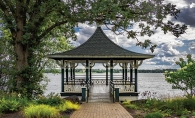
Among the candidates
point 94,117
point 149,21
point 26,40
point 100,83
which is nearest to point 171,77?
point 149,21

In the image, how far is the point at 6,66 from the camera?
2533 centimetres

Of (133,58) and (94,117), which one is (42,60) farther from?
(94,117)

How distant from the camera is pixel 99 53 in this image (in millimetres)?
21078

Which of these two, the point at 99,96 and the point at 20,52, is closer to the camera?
the point at 20,52

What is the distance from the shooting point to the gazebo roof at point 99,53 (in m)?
20.8

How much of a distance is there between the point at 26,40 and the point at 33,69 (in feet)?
6.63

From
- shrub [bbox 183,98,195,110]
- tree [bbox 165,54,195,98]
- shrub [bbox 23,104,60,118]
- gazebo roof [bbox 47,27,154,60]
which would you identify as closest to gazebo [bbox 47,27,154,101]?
gazebo roof [bbox 47,27,154,60]

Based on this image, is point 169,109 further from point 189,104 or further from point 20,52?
point 20,52

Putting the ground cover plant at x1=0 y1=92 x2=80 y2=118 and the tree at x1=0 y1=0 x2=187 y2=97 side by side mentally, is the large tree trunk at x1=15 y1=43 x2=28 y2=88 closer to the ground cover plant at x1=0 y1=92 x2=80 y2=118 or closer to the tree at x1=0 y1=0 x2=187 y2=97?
the tree at x1=0 y1=0 x2=187 y2=97

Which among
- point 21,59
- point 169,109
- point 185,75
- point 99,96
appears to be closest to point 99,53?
point 99,96

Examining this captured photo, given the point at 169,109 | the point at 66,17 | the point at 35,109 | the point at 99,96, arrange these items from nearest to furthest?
the point at 35,109 < the point at 169,109 < the point at 66,17 < the point at 99,96

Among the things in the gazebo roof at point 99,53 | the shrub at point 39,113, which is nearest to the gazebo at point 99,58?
the gazebo roof at point 99,53

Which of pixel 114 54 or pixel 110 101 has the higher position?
pixel 114 54

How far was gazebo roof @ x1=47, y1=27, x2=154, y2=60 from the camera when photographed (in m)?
20.8
